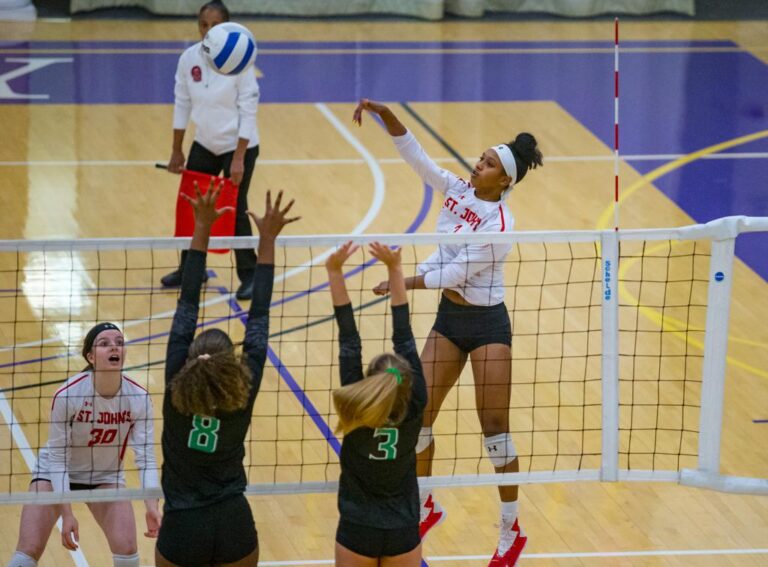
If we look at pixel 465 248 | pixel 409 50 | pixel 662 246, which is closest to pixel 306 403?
pixel 465 248

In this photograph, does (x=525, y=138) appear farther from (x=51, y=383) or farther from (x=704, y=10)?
(x=704, y=10)

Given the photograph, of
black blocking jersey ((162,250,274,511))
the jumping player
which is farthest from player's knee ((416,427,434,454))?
black blocking jersey ((162,250,274,511))

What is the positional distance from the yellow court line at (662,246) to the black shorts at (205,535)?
5.29 meters

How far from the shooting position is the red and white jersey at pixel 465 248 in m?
6.91

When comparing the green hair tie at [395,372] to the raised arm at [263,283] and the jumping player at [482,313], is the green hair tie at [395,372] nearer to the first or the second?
the raised arm at [263,283]

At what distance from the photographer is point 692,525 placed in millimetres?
7746

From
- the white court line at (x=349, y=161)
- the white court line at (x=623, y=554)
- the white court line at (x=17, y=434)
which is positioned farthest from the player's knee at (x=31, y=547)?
the white court line at (x=349, y=161)

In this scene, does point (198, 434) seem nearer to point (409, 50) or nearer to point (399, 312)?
point (399, 312)

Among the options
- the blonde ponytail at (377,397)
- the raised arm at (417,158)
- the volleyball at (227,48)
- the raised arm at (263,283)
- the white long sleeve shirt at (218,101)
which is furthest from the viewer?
the white long sleeve shirt at (218,101)

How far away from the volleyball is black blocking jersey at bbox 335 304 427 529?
178 inches

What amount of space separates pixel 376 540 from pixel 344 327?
96cm

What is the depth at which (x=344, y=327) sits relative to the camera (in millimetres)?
5812

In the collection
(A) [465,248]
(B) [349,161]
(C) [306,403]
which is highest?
(B) [349,161]

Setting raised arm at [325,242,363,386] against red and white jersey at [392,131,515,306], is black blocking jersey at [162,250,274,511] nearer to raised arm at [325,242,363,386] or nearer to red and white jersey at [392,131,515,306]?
raised arm at [325,242,363,386]
